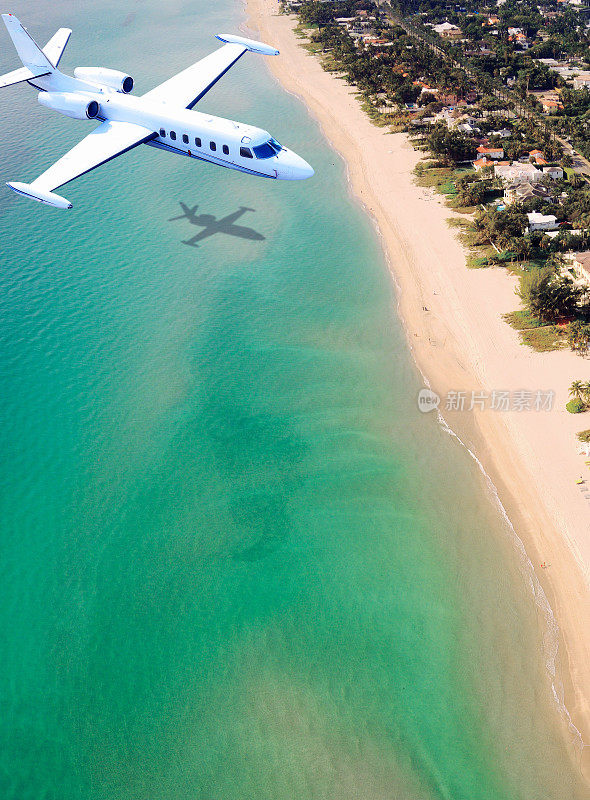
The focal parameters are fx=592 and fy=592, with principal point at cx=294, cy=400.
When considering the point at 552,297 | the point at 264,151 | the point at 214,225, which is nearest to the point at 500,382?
the point at 552,297

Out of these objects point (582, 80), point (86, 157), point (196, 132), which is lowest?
point (86, 157)

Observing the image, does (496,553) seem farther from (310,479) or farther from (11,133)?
(11,133)

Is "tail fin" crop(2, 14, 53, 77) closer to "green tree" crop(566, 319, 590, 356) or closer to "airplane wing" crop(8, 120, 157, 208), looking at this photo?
"airplane wing" crop(8, 120, 157, 208)

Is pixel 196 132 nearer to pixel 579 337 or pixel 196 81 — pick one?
pixel 196 81

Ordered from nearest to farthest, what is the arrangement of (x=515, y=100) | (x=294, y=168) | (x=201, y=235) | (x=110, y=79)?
(x=294, y=168), (x=201, y=235), (x=110, y=79), (x=515, y=100)

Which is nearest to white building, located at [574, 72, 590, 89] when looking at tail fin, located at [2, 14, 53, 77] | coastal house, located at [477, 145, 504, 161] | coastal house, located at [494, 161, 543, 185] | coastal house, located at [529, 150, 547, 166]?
coastal house, located at [529, 150, 547, 166]

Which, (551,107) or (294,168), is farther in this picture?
(551,107)

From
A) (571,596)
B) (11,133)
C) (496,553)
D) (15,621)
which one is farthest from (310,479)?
(11,133)
